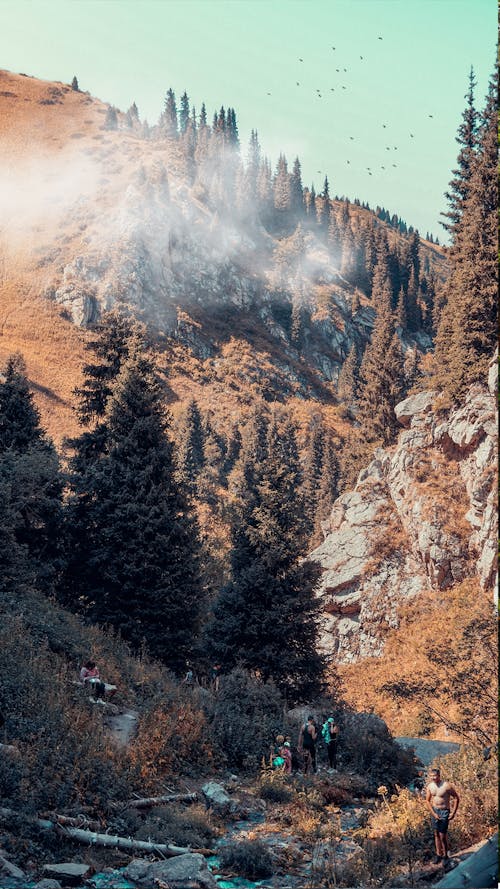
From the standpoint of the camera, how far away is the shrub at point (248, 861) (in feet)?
30.3

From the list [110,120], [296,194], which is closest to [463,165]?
[110,120]

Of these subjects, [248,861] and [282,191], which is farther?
[282,191]

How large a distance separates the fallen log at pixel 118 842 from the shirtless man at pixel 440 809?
3.69m

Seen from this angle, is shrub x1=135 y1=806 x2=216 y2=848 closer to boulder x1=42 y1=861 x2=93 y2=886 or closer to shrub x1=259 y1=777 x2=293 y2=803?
boulder x1=42 y1=861 x2=93 y2=886

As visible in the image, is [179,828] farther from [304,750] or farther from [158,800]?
[304,750]

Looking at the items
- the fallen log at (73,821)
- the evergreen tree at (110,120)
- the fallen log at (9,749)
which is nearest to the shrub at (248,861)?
the fallen log at (73,821)

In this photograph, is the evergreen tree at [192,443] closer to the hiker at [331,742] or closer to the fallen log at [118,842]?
the hiker at [331,742]

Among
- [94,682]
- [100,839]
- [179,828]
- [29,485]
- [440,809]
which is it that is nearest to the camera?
[100,839]

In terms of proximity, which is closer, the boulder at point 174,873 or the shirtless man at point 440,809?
the boulder at point 174,873

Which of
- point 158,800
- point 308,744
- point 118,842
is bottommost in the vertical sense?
point 308,744

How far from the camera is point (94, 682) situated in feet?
50.9

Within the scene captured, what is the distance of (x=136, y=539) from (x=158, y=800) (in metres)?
13.0

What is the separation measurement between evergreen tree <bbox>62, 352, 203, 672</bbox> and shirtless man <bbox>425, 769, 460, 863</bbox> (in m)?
14.5

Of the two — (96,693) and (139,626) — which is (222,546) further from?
(96,693)
